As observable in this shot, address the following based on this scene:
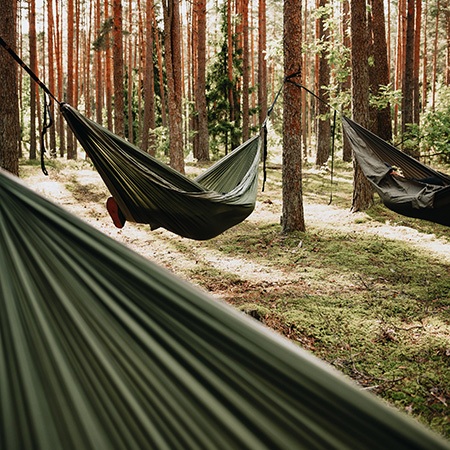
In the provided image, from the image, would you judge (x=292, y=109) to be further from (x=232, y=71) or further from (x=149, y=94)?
(x=149, y=94)

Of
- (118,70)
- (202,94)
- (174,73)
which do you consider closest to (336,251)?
(174,73)

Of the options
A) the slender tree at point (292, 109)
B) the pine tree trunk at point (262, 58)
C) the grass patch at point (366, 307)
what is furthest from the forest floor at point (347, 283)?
the pine tree trunk at point (262, 58)

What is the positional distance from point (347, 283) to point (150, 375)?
8.95 ft

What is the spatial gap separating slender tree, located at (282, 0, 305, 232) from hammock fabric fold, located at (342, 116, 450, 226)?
50cm

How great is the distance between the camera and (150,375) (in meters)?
0.74

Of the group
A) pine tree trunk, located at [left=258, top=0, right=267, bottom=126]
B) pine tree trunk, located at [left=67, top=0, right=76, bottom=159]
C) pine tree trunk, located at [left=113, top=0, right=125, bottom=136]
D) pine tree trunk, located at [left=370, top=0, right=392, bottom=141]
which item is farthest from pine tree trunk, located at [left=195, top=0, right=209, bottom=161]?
pine tree trunk, located at [left=370, top=0, right=392, bottom=141]

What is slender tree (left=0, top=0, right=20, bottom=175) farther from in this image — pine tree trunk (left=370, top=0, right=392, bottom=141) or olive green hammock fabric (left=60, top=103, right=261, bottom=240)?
pine tree trunk (left=370, top=0, right=392, bottom=141)

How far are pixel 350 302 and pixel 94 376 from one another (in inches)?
94.8

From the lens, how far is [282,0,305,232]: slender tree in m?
4.02

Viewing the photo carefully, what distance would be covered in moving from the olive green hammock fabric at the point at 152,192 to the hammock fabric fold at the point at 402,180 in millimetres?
1095

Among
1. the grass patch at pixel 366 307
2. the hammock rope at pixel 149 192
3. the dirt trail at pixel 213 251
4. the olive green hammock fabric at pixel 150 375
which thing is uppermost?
the hammock rope at pixel 149 192

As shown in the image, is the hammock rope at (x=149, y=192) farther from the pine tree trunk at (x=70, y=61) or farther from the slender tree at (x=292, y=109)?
the pine tree trunk at (x=70, y=61)

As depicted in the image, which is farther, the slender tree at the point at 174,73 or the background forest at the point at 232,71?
the slender tree at the point at 174,73

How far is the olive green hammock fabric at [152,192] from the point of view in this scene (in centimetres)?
237
